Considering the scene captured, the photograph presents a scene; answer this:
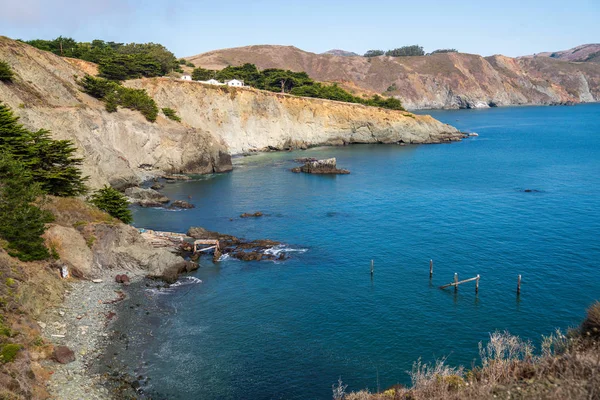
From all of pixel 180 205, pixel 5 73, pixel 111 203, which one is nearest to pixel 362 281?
pixel 111 203

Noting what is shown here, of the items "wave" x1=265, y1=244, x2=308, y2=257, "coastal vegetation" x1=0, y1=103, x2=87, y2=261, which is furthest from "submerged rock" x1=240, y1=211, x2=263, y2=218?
"coastal vegetation" x1=0, y1=103, x2=87, y2=261

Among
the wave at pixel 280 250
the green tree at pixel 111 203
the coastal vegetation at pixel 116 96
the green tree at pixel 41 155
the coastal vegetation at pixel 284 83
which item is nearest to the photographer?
the green tree at pixel 41 155

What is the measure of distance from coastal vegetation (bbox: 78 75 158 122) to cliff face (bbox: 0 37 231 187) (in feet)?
4.78

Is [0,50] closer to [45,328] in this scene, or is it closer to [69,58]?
[69,58]

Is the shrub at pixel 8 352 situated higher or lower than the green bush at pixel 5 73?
lower

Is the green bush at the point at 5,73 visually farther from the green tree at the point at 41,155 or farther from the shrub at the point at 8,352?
the shrub at the point at 8,352

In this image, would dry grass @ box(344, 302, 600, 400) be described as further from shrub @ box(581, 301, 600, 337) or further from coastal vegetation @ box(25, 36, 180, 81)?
coastal vegetation @ box(25, 36, 180, 81)

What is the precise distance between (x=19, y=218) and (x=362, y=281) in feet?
93.8

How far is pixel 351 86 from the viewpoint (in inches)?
7638

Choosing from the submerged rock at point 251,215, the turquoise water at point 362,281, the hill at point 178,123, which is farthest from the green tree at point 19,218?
the submerged rock at point 251,215

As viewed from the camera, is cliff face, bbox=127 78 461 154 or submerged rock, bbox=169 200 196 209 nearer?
submerged rock, bbox=169 200 196 209

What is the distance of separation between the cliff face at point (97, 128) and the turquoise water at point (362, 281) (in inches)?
345

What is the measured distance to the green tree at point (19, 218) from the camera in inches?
1420

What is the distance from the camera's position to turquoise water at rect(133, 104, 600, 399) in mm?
30797
